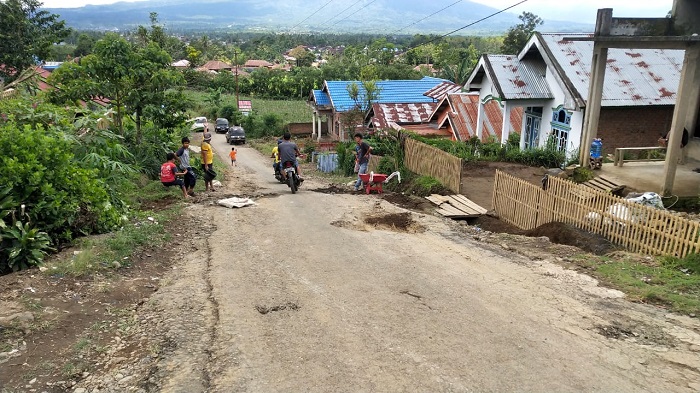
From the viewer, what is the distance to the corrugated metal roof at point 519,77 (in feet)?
70.8

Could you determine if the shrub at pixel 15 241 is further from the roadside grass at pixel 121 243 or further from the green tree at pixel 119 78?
the green tree at pixel 119 78

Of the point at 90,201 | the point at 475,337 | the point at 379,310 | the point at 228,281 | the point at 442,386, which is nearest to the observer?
the point at 442,386

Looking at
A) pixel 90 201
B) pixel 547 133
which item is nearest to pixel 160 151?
pixel 90 201

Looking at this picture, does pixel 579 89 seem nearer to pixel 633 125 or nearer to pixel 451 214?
pixel 633 125

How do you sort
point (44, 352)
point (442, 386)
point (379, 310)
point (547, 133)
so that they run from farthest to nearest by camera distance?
point (547, 133), point (379, 310), point (44, 352), point (442, 386)

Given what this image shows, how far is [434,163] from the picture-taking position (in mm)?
15352

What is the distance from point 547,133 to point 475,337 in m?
18.5

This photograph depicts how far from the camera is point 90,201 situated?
27.8 ft

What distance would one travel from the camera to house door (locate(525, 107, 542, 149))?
75.2ft

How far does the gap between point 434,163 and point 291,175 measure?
4.26 metres

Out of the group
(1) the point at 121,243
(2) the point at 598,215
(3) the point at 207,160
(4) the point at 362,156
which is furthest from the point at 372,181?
(1) the point at 121,243

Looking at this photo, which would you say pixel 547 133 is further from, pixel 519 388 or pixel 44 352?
pixel 44 352

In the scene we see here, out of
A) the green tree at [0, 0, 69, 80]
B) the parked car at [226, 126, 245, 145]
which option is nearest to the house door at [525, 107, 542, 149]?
the green tree at [0, 0, 69, 80]

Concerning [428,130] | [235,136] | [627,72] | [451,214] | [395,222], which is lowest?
[235,136]
